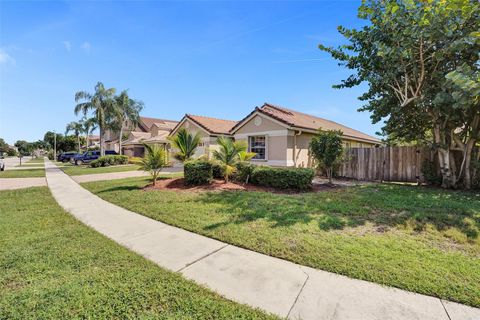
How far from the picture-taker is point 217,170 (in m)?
10.5

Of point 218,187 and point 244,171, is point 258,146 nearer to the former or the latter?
→ point 244,171

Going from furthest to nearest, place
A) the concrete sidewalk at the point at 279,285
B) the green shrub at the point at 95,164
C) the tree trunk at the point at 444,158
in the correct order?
the green shrub at the point at 95,164, the tree trunk at the point at 444,158, the concrete sidewalk at the point at 279,285

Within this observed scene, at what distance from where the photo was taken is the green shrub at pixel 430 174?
32.6 feet

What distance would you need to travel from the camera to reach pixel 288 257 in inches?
148

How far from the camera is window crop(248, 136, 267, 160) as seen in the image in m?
15.1

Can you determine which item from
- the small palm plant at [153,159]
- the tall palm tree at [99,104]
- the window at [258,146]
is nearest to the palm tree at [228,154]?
the small palm plant at [153,159]

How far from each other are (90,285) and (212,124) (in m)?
18.5

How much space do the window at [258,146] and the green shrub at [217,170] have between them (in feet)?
16.3

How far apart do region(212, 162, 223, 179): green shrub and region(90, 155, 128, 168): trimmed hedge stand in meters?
19.4

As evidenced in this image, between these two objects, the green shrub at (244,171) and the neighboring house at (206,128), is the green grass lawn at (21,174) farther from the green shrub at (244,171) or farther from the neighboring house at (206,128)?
the green shrub at (244,171)

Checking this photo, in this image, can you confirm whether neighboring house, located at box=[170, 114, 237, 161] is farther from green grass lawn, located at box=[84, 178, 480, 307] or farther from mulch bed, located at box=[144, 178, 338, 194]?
green grass lawn, located at box=[84, 178, 480, 307]

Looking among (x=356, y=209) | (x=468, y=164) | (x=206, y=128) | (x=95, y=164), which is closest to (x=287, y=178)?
(x=356, y=209)

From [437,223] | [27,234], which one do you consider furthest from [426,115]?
[27,234]

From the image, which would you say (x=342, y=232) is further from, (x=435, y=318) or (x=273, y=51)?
(x=273, y=51)
